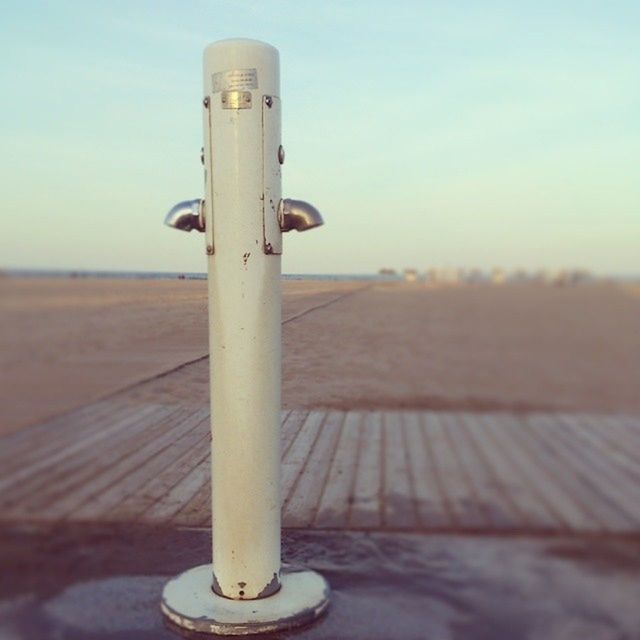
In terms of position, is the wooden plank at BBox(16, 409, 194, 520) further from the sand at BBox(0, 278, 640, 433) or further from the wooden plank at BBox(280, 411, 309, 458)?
the wooden plank at BBox(280, 411, 309, 458)

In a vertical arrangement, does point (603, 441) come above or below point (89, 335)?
below

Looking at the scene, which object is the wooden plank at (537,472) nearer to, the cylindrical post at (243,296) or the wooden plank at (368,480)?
the wooden plank at (368,480)

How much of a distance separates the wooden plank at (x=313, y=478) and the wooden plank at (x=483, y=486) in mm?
567

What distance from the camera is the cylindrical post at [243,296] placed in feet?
5.91

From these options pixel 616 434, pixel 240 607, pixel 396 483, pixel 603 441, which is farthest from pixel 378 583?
pixel 616 434

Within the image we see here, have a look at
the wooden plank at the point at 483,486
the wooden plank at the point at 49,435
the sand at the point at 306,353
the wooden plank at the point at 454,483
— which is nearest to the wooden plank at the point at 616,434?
the sand at the point at 306,353

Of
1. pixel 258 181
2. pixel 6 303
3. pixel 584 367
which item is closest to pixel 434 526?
pixel 258 181

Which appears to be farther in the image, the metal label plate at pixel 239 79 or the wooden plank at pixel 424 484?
the wooden plank at pixel 424 484

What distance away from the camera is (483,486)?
2.88 meters

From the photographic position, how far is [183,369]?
8.30 ft

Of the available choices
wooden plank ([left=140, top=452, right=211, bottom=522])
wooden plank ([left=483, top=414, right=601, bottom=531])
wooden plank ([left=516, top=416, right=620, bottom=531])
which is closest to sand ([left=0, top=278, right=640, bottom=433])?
wooden plank ([left=140, top=452, right=211, bottom=522])

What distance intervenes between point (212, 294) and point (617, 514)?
1610 mm

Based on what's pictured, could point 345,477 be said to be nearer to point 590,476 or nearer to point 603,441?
point 590,476

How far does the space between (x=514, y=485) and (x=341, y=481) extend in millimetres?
675
